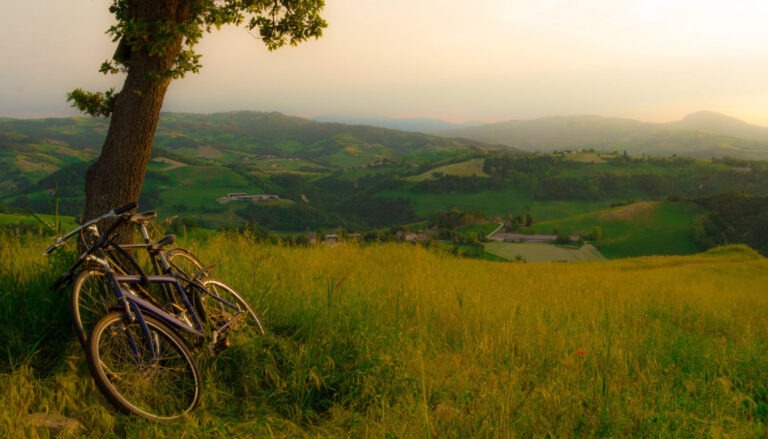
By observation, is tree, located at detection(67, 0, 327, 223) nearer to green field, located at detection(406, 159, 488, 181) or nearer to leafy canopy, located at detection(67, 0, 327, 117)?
leafy canopy, located at detection(67, 0, 327, 117)

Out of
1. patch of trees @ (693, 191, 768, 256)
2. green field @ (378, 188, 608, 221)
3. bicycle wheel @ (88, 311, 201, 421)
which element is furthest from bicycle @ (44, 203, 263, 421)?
green field @ (378, 188, 608, 221)

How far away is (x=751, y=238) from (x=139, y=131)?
116 metres

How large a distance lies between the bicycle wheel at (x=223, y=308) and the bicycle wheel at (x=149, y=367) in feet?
2.10

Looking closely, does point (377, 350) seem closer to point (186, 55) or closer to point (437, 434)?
point (437, 434)

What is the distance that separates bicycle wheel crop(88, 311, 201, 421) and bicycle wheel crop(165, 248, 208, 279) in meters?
1.10

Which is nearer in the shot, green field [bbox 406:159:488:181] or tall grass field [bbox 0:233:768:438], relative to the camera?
tall grass field [bbox 0:233:768:438]

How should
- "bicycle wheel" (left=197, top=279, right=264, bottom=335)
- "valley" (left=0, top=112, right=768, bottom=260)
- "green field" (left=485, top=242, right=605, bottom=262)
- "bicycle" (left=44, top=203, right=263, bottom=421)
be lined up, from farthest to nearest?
"valley" (left=0, top=112, right=768, bottom=260)
"green field" (left=485, top=242, right=605, bottom=262)
"bicycle wheel" (left=197, top=279, right=264, bottom=335)
"bicycle" (left=44, top=203, right=263, bottom=421)

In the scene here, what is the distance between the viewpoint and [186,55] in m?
6.32

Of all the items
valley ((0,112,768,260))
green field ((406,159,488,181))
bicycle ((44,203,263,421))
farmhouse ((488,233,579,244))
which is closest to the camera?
bicycle ((44,203,263,421))

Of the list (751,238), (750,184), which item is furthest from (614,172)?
(751,238)

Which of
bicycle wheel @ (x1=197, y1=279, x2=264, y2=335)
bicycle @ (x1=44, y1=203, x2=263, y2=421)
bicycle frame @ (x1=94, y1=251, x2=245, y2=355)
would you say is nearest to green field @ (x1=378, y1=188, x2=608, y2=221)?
bicycle wheel @ (x1=197, y1=279, x2=264, y2=335)

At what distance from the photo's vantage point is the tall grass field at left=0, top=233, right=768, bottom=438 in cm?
419

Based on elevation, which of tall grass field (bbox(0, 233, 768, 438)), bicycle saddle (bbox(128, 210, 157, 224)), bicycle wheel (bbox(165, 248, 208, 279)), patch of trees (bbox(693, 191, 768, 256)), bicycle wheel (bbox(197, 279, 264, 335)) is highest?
bicycle saddle (bbox(128, 210, 157, 224))

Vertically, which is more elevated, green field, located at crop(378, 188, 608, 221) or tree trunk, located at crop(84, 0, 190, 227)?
tree trunk, located at crop(84, 0, 190, 227)
